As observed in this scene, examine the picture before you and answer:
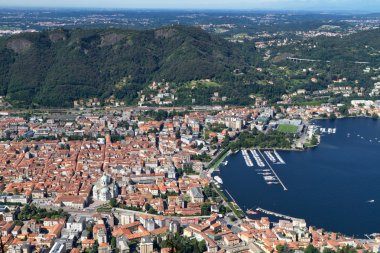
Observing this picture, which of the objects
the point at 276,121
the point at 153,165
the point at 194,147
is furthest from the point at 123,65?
the point at 153,165

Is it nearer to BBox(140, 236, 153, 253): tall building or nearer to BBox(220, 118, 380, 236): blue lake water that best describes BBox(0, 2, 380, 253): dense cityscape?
BBox(140, 236, 153, 253): tall building

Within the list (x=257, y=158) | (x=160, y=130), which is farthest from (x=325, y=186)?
(x=160, y=130)

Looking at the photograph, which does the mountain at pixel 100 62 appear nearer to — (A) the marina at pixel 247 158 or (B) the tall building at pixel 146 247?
(A) the marina at pixel 247 158

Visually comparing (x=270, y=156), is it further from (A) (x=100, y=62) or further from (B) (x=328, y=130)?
(A) (x=100, y=62)

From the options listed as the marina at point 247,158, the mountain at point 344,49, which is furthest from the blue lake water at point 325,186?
the mountain at point 344,49

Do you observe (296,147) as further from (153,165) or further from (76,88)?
(76,88)
